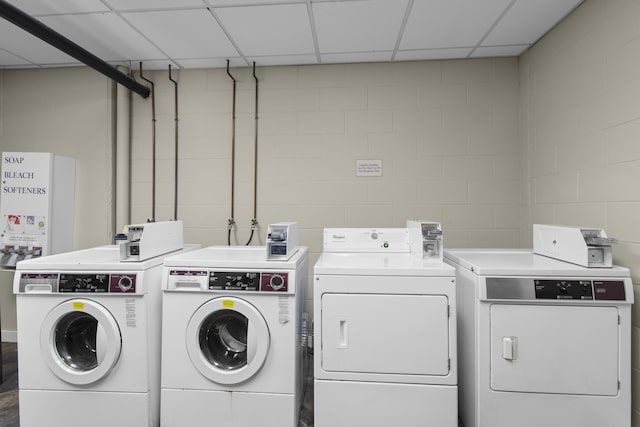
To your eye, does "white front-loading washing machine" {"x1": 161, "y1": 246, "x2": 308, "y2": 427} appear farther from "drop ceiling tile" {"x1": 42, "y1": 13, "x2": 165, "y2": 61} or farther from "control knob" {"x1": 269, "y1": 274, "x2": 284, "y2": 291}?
"drop ceiling tile" {"x1": 42, "y1": 13, "x2": 165, "y2": 61}

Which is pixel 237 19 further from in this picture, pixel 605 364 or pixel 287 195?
pixel 605 364

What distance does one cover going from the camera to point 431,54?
2684 mm

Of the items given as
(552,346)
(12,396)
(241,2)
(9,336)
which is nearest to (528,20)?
(241,2)

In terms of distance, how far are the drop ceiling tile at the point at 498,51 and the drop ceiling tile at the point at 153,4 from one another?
2.17m

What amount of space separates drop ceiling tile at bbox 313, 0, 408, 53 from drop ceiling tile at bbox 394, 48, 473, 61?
0.19 meters

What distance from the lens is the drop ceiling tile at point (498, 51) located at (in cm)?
258

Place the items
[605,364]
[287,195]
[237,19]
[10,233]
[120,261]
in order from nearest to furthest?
[605,364], [120,261], [237,19], [10,233], [287,195]

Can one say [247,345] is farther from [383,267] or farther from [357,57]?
[357,57]

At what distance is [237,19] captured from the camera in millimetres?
2199

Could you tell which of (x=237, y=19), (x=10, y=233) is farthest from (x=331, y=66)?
(x=10, y=233)

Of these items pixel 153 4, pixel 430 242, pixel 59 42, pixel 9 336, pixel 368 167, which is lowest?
pixel 9 336

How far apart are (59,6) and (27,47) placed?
0.84 metres

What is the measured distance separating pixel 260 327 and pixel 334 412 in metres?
0.60

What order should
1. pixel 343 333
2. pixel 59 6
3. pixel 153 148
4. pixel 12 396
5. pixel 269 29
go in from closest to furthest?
pixel 343 333 → pixel 59 6 → pixel 12 396 → pixel 269 29 → pixel 153 148
